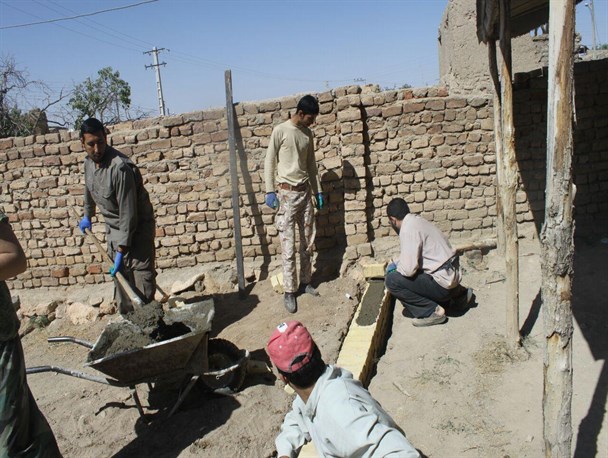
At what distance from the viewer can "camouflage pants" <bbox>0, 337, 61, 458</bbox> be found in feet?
8.39

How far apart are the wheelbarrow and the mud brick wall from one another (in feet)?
13.8

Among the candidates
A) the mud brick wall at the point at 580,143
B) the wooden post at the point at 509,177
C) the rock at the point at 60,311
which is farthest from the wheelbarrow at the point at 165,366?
the mud brick wall at the point at 580,143

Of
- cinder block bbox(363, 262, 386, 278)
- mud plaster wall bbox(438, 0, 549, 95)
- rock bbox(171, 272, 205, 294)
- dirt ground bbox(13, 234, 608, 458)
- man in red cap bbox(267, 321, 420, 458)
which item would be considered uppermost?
mud plaster wall bbox(438, 0, 549, 95)

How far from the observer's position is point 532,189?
20.4 ft

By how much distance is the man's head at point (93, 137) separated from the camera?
14.3 ft

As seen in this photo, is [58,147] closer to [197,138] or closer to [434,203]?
[197,138]

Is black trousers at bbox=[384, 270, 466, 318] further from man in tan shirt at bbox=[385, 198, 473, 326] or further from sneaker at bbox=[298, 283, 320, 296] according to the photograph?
sneaker at bbox=[298, 283, 320, 296]

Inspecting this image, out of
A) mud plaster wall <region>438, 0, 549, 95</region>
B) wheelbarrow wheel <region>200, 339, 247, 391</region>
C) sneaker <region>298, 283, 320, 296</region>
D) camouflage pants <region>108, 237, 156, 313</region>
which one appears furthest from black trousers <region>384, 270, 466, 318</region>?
mud plaster wall <region>438, 0, 549, 95</region>

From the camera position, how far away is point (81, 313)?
656 cm

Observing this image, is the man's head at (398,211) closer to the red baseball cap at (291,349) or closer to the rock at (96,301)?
the red baseball cap at (291,349)

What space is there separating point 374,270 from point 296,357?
3924mm

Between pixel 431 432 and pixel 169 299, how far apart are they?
3.63 metres

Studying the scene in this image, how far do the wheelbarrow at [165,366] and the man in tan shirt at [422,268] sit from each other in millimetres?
1791

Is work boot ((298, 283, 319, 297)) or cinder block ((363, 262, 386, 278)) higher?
cinder block ((363, 262, 386, 278))
